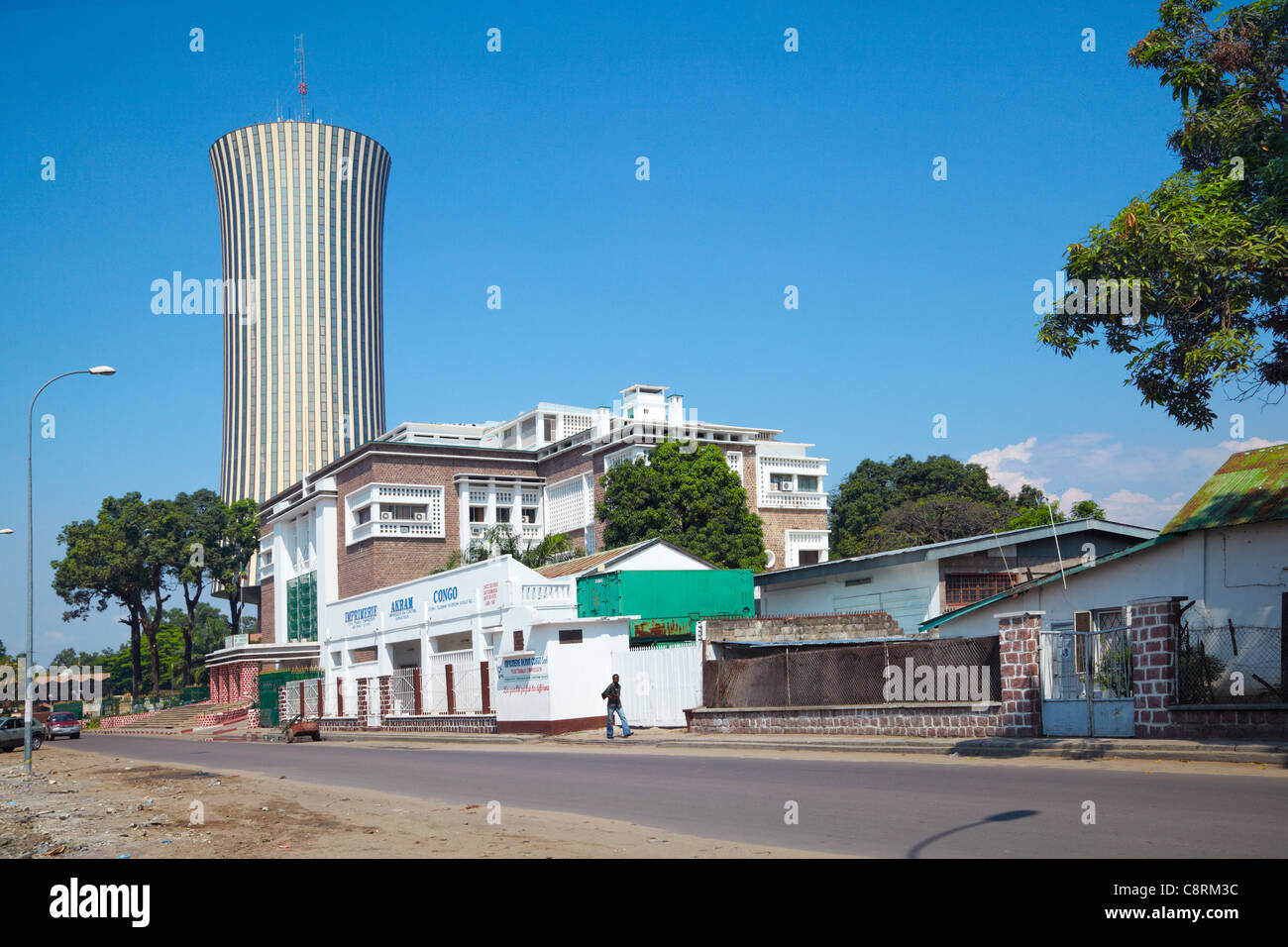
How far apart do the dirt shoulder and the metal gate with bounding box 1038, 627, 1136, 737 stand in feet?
33.5

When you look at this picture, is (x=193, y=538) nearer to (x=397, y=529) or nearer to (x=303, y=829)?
(x=397, y=529)

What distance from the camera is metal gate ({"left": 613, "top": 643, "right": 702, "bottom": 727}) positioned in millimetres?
29484

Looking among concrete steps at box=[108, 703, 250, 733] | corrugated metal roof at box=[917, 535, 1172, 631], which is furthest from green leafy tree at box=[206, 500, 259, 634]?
corrugated metal roof at box=[917, 535, 1172, 631]

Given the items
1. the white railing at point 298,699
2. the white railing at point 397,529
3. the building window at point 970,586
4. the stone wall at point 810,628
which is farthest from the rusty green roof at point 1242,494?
the white railing at point 397,529

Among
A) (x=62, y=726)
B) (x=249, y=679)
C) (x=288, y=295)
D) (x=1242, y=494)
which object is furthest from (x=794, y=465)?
(x=288, y=295)

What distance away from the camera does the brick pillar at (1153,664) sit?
688 inches

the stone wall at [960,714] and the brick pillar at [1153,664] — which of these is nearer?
the brick pillar at [1153,664]

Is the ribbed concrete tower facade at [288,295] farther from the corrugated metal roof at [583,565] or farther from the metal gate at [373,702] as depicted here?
the corrugated metal roof at [583,565]

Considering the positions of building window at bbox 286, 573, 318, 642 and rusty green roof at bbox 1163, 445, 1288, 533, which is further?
building window at bbox 286, 573, 318, 642

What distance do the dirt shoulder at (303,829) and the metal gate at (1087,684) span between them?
33.5 ft

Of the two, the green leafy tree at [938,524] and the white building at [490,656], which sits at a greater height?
the green leafy tree at [938,524]

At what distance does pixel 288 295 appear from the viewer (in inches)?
4951

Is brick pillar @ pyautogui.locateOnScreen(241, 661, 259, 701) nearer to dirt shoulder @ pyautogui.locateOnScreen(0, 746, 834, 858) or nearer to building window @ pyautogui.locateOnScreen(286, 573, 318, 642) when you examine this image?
building window @ pyautogui.locateOnScreen(286, 573, 318, 642)
